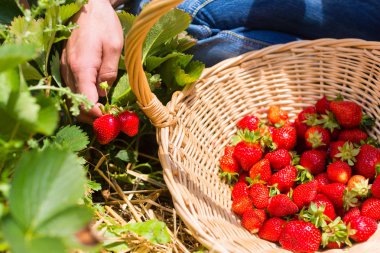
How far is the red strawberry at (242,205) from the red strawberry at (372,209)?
0.21 meters

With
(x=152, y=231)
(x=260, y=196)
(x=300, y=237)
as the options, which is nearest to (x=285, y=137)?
(x=260, y=196)

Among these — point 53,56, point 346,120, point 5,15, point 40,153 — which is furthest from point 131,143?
point 40,153

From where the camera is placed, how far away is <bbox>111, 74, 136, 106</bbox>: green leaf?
1052mm

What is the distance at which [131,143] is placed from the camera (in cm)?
113

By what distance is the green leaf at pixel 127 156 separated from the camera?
1104mm

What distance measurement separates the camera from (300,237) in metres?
0.96

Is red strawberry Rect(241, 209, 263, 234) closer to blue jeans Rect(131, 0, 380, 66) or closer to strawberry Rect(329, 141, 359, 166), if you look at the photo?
strawberry Rect(329, 141, 359, 166)

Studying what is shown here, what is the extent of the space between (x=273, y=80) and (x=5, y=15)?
57cm

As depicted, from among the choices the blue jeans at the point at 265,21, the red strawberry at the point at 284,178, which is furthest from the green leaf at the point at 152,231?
the blue jeans at the point at 265,21

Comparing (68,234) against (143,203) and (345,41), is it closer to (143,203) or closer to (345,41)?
(143,203)

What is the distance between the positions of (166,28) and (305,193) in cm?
42

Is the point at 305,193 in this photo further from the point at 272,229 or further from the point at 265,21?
the point at 265,21

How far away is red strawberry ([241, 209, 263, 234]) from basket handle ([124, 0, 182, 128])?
23 centimetres

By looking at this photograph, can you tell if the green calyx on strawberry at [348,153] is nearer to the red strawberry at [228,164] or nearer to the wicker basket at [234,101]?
the wicker basket at [234,101]
